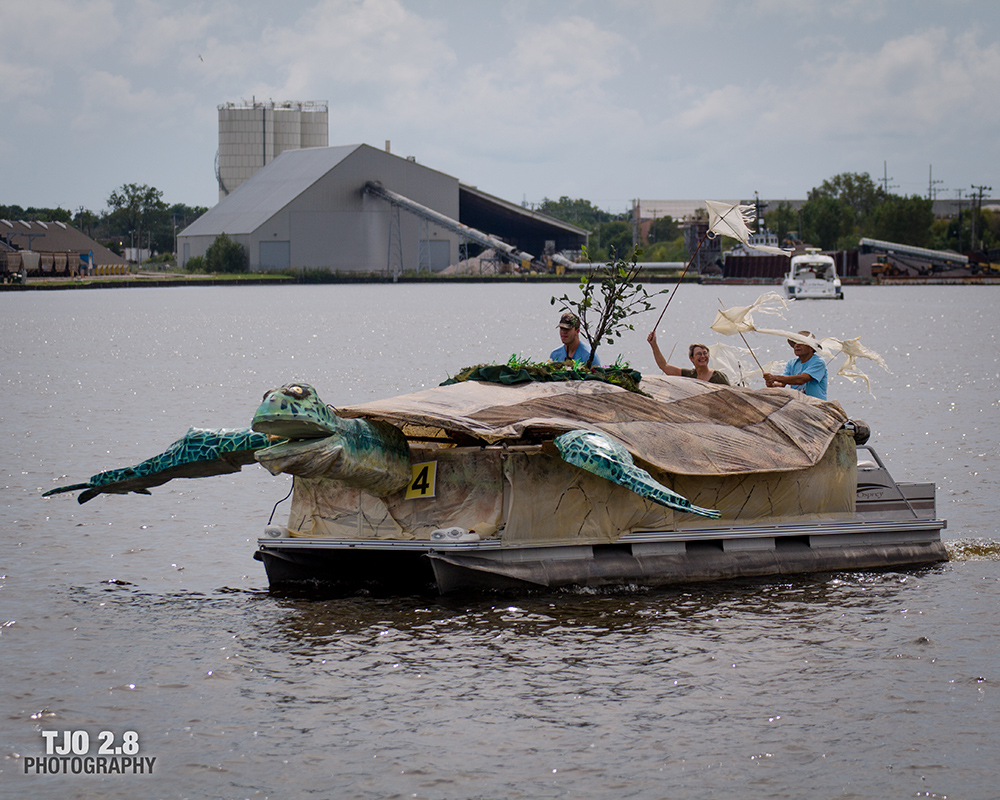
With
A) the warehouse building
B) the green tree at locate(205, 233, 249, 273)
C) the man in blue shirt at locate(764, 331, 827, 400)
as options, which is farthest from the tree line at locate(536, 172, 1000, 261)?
the man in blue shirt at locate(764, 331, 827, 400)

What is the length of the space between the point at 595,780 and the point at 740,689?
2143mm

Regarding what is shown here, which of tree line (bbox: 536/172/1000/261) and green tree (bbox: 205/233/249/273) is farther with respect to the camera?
tree line (bbox: 536/172/1000/261)

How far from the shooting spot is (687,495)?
13.5 m

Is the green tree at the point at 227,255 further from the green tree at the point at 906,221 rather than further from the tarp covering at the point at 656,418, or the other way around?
the tarp covering at the point at 656,418

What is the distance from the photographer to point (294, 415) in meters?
11.5

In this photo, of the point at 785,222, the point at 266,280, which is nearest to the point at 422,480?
the point at 266,280

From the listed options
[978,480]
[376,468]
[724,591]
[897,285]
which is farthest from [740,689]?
[897,285]

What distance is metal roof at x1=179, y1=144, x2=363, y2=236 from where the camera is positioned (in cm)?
12394

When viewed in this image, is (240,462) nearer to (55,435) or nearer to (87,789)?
(87,789)

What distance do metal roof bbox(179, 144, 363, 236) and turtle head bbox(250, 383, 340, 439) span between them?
365 ft

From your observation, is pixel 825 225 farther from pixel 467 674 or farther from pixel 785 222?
pixel 467 674

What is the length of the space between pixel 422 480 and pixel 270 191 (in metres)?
124

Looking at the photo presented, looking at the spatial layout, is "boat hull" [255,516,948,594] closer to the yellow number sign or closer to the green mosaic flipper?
the yellow number sign

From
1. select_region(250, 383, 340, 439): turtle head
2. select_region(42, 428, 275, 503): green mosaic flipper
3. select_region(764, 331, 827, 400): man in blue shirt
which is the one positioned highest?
select_region(764, 331, 827, 400): man in blue shirt
